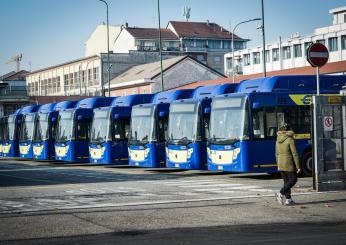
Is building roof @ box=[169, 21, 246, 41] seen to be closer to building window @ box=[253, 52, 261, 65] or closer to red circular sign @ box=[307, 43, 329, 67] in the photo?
building window @ box=[253, 52, 261, 65]

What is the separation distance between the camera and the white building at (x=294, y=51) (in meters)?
96.2

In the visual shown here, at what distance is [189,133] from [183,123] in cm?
54

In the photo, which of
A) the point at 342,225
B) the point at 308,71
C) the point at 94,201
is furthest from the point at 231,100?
the point at 308,71

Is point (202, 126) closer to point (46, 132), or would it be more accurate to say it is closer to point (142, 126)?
point (142, 126)

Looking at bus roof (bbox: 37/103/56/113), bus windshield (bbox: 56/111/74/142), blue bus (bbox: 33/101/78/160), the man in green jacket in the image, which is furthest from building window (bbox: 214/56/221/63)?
the man in green jacket

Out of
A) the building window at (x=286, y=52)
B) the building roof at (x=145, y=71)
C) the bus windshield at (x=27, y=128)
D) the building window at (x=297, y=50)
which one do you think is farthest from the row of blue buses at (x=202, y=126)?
the building window at (x=286, y=52)

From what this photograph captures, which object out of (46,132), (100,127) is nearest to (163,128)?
(100,127)

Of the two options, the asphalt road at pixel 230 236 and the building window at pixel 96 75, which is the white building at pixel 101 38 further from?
the asphalt road at pixel 230 236

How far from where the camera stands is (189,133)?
25844mm

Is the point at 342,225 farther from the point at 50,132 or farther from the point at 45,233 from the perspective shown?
the point at 50,132

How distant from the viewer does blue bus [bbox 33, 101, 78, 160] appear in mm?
39906

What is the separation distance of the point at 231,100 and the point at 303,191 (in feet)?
20.3

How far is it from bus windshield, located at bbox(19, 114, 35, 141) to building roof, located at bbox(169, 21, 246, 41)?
85154 mm

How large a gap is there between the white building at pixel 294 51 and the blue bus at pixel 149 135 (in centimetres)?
6863
